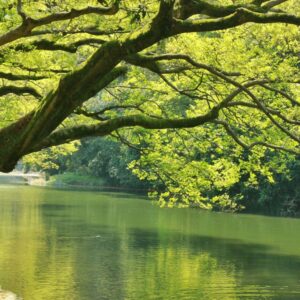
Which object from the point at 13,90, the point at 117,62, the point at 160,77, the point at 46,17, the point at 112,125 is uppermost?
the point at 160,77

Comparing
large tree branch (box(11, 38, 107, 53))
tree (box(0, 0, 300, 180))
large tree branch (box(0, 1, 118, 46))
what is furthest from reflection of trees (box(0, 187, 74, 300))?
large tree branch (box(0, 1, 118, 46))

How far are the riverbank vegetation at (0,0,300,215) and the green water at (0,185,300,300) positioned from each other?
5403mm

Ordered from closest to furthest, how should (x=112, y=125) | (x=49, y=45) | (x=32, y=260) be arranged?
(x=112, y=125) → (x=49, y=45) → (x=32, y=260)

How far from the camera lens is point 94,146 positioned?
8319cm

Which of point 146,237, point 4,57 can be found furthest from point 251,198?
point 4,57

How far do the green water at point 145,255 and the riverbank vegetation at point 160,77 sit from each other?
540cm

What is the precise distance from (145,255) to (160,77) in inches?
558

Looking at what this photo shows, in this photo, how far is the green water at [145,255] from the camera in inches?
809

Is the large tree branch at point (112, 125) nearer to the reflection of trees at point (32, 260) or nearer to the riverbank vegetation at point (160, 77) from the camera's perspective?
the riverbank vegetation at point (160, 77)

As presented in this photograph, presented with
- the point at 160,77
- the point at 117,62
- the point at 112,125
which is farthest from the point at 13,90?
the point at 117,62

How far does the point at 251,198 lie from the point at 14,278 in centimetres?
3323

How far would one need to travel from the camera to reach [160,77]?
14.7m

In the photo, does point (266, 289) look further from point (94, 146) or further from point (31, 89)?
point (94, 146)

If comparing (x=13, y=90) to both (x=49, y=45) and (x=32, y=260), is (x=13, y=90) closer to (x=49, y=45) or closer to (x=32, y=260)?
(x=49, y=45)
